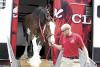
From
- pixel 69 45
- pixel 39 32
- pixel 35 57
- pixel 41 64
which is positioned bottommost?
pixel 41 64

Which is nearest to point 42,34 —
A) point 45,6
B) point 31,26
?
point 31,26

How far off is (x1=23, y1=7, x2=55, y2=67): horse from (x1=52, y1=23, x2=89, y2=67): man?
29 cm

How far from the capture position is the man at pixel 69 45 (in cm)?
663

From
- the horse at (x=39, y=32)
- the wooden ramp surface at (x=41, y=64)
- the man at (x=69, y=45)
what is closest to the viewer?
the man at (x=69, y=45)

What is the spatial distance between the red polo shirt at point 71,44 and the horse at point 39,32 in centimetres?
30

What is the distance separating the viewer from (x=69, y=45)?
691 cm

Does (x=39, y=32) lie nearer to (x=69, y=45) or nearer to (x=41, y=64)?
(x=41, y=64)

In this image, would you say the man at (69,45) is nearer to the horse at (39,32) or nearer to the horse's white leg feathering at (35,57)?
the horse at (39,32)

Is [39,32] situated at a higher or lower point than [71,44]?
higher

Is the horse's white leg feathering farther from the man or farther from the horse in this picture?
the man

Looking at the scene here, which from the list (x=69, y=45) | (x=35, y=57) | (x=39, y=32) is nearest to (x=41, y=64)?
(x=35, y=57)

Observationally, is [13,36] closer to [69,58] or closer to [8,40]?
[8,40]

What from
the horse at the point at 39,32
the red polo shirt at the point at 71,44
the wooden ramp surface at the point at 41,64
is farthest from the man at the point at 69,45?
the wooden ramp surface at the point at 41,64

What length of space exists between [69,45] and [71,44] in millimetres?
56
